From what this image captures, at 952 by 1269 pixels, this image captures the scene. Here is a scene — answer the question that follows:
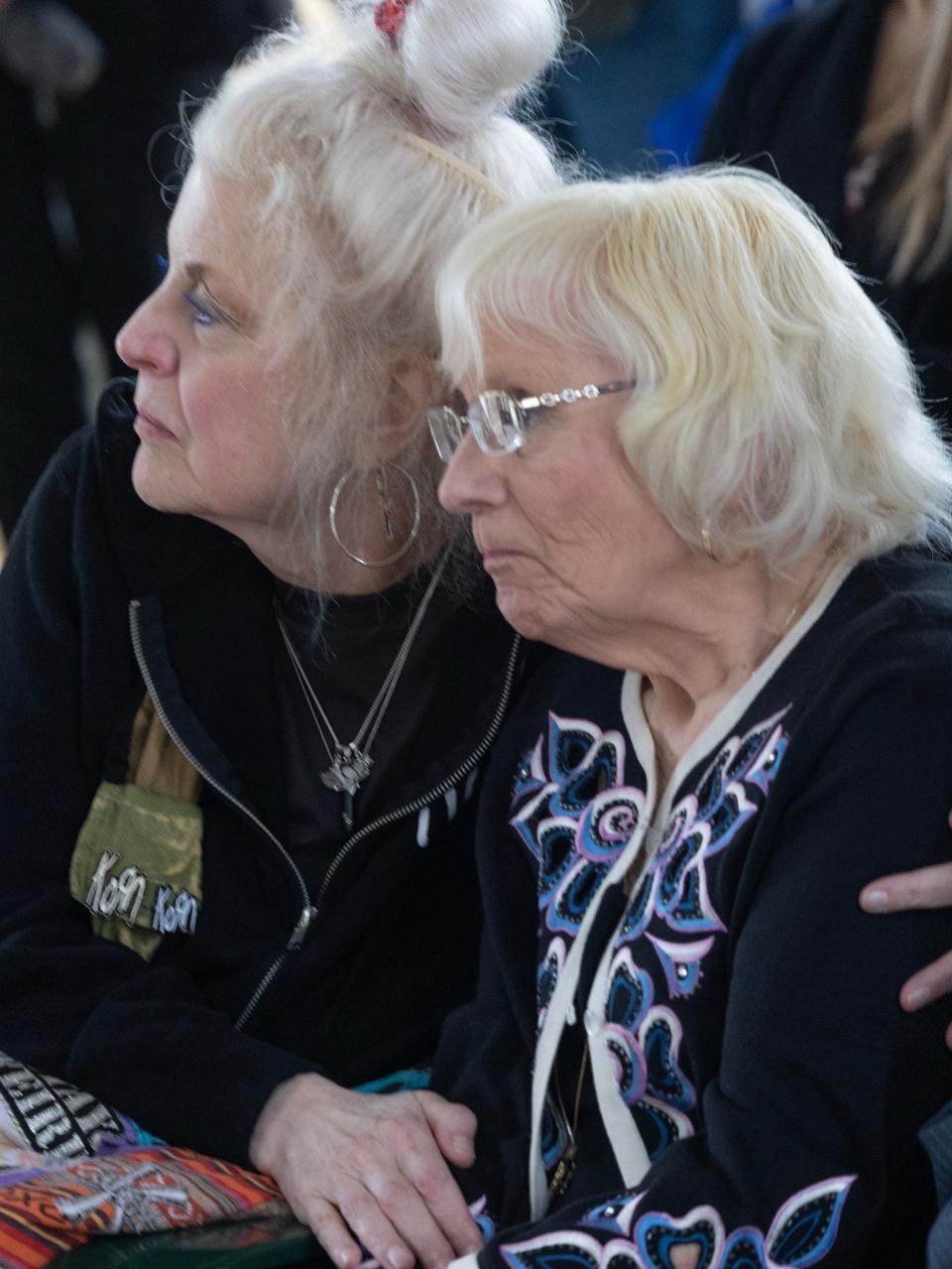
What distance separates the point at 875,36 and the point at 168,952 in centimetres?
154

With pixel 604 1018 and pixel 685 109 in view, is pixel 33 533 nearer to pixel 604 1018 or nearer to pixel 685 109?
pixel 604 1018

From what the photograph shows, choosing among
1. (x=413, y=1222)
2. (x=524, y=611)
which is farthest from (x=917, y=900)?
(x=413, y=1222)

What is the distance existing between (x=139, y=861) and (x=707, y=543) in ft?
2.32

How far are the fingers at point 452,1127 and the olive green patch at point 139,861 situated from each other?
33 cm

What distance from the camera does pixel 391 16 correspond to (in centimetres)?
Answer: 178

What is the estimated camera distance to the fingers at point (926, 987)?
1.31m

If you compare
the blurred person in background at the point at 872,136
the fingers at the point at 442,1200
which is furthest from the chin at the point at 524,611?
the blurred person in background at the point at 872,136

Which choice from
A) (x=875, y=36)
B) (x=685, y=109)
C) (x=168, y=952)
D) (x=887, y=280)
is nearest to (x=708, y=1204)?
(x=168, y=952)

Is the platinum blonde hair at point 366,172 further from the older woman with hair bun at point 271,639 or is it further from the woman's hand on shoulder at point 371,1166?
the woman's hand on shoulder at point 371,1166

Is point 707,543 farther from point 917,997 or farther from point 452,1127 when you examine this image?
point 452,1127

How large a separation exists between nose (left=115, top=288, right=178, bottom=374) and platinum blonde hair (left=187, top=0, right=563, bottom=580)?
4.7 inches

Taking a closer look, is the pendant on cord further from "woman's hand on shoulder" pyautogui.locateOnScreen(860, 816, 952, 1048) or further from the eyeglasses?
"woman's hand on shoulder" pyautogui.locateOnScreen(860, 816, 952, 1048)

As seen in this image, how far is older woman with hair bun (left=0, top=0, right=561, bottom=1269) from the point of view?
172 cm

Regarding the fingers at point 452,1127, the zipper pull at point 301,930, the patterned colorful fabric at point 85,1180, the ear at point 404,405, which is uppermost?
the ear at point 404,405
